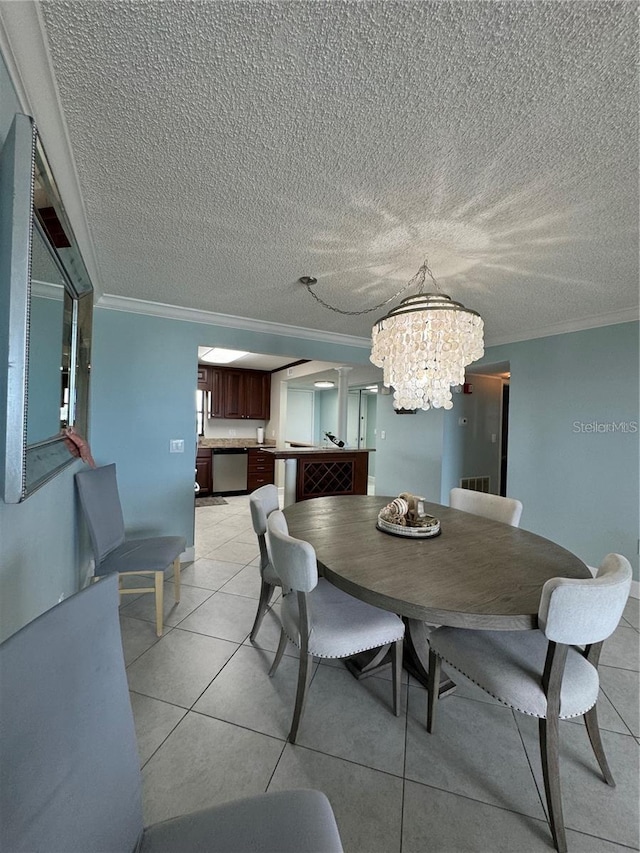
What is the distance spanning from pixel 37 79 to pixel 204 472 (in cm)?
521

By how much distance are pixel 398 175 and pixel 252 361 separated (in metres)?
4.61

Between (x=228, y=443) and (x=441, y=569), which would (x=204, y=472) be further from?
(x=441, y=569)

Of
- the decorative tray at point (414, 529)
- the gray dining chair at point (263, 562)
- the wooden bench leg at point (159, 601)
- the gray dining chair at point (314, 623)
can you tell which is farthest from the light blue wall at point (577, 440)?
the wooden bench leg at point (159, 601)

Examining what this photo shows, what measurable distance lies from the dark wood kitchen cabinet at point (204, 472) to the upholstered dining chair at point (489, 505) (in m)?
4.16

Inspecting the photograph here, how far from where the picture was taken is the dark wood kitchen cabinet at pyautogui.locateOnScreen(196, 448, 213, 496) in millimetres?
5695

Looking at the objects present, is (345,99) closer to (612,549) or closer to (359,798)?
(359,798)

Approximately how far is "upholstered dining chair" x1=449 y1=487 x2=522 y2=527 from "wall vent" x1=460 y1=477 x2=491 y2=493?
7.52 feet

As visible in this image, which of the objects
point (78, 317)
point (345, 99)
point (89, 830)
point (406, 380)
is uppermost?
point (345, 99)

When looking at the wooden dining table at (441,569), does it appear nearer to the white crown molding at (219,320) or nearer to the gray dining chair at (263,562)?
the gray dining chair at (263,562)

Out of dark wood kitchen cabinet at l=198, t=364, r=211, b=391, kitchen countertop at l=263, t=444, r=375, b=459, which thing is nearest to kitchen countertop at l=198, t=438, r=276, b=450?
dark wood kitchen cabinet at l=198, t=364, r=211, b=391

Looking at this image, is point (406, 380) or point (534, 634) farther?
point (406, 380)

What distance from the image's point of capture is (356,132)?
114 centimetres

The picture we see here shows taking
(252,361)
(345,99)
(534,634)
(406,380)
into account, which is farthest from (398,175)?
(252,361)

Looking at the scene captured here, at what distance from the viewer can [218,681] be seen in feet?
5.85
